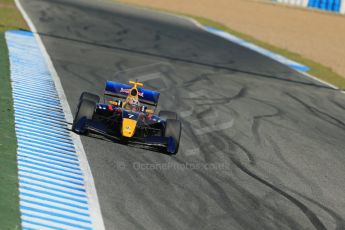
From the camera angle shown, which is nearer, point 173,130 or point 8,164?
point 8,164

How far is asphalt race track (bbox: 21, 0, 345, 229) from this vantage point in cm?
871

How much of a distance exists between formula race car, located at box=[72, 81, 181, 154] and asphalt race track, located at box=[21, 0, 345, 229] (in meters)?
0.23

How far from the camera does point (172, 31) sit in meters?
32.0

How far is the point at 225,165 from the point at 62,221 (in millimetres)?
3925

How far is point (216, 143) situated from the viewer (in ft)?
40.0

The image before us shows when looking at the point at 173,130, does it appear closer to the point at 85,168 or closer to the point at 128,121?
the point at 128,121

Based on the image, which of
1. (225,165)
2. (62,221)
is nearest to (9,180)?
(62,221)

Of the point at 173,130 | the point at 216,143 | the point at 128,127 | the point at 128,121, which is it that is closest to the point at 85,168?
the point at 128,127

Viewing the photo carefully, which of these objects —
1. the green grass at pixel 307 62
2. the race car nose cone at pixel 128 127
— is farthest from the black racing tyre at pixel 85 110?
the green grass at pixel 307 62

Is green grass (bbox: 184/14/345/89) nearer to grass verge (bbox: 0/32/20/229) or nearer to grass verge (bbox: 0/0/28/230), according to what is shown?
grass verge (bbox: 0/0/28/230)

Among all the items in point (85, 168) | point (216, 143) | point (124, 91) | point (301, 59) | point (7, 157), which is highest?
point (124, 91)

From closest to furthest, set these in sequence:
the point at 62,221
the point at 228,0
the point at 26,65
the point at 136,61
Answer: the point at 62,221 → the point at 26,65 → the point at 136,61 → the point at 228,0

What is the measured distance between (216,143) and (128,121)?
196 centimetres

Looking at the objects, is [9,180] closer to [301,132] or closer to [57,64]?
[301,132]
